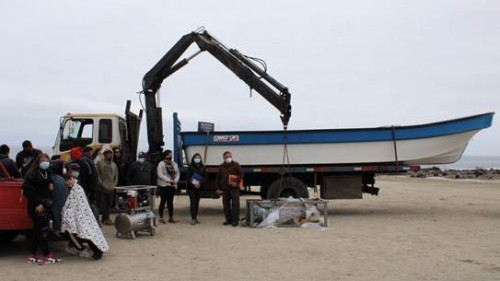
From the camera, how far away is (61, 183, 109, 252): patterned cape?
7441 mm

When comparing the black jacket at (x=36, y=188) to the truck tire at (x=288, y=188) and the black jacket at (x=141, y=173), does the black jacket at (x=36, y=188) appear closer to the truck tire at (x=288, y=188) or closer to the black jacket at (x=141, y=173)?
the black jacket at (x=141, y=173)

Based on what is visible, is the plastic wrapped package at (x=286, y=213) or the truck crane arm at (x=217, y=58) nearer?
the plastic wrapped package at (x=286, y=213)

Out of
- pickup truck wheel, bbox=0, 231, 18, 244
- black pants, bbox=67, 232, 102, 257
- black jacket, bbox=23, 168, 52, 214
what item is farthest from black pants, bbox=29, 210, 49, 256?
pickup truck wheel, bbox=0, 231, 18, 244

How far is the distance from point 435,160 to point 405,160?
2.64ft

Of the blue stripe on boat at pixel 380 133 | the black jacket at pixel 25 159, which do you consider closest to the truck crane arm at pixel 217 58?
the blue stripe on boat at pixel 380 133

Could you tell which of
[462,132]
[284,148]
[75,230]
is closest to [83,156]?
[75,230]

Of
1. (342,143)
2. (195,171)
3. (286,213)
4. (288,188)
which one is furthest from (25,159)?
(342,143)

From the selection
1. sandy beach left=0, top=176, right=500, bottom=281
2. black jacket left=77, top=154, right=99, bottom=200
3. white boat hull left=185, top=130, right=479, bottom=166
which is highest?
white boat hull left=185, top=130, right=479, bottom=166

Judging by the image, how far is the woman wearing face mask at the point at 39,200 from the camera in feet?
23.5

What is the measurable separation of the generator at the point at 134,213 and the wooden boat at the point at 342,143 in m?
3.31

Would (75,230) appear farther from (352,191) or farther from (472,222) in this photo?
(472,222)

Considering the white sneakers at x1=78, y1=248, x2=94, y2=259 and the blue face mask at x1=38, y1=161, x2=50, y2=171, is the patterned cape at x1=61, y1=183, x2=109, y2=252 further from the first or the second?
the blue face mask at x1=38, y1=161, x2=50, y2=171

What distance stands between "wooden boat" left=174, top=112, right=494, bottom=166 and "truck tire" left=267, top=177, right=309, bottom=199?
0.44 m

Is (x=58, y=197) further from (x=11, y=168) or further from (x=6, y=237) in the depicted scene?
(x=11, y=168)
